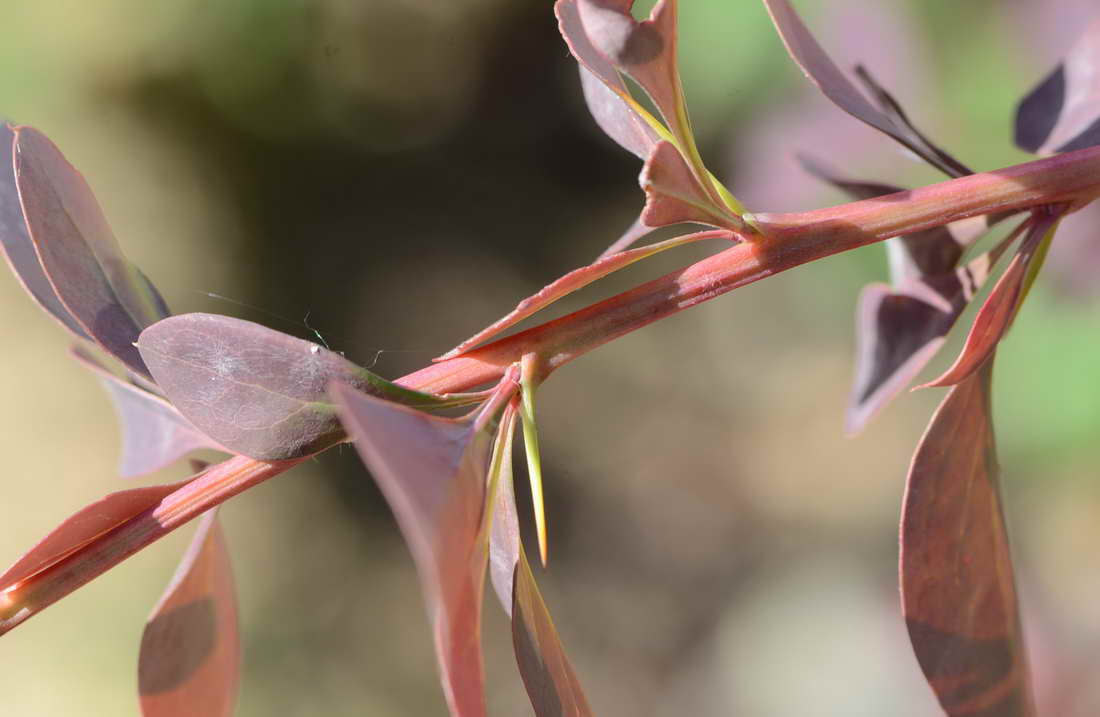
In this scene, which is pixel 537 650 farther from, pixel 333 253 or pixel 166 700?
pixel 333 253

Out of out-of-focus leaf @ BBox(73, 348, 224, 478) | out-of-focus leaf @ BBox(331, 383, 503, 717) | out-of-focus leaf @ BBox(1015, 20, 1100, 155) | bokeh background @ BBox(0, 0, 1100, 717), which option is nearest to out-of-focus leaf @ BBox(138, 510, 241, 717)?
out-of-focus leaf @ BBox(73, 348, 224, 478)

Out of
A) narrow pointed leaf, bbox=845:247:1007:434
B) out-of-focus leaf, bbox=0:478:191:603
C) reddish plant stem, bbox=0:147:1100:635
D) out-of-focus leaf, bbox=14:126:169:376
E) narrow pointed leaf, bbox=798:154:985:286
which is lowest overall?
narrow pointed leaf, bbox=845:247:1007:434

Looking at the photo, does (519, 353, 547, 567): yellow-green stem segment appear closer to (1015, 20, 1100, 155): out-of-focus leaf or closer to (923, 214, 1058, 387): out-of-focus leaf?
(923, 214, 1058, 387): out-of-focus leaf

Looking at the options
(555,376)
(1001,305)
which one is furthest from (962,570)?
(555,376)

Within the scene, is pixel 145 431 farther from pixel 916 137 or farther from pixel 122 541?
pixel 916 137

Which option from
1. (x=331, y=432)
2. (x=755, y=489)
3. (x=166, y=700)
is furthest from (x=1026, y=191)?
(x=755, y=489)

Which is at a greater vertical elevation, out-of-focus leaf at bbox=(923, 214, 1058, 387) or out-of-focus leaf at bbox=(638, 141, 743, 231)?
out-of-focus leaf at bbox=(638, 141, 743, 231)

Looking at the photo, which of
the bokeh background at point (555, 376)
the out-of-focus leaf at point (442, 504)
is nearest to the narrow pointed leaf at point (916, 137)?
the out-of-focus leaf at point (442, 504)
